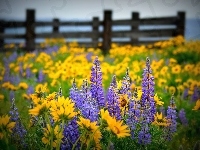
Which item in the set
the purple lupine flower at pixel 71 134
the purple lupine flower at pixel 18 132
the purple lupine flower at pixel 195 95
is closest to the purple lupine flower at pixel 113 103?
the purple lupine flower at pixel 71 134

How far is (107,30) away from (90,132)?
997 cm

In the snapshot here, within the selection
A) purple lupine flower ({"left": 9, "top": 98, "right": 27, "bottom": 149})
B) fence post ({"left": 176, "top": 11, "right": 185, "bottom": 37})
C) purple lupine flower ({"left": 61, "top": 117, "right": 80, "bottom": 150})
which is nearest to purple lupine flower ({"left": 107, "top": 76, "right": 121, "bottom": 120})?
purple lupine flower ({"left": 61, "top": 117, "right": 80, "bottom": 150})

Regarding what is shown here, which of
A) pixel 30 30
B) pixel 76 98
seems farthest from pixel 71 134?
pixel 30 30

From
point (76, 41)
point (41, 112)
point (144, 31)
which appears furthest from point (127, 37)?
point (41, 112)

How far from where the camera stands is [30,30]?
37.8 feet

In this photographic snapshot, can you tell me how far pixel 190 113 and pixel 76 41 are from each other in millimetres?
8438

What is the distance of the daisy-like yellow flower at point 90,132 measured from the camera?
6.01ft

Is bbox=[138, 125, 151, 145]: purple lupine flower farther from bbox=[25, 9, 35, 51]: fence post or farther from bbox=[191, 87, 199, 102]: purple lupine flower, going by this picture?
bbox=[25, 9, 35, 51]: fence post

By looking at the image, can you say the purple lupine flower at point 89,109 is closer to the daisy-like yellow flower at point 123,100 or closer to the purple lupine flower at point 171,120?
the daisy-like yellow flower at point 123,100

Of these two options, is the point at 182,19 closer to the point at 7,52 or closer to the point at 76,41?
the point at 76,41

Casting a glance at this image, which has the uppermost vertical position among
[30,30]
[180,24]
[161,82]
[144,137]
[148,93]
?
[180,24]

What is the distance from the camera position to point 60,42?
11.9 m

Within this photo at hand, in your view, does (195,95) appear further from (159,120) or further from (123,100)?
(123,100)

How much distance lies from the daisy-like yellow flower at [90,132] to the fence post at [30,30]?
9.82 metres
